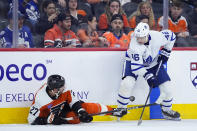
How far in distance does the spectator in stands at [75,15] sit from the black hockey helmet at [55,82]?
0.58 meters

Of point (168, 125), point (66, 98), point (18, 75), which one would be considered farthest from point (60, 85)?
point (168, 125)

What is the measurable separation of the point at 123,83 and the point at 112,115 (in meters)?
0.37

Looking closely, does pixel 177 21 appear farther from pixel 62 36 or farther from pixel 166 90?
pixel 62 36

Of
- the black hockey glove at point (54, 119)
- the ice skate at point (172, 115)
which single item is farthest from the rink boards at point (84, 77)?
the black hockey glove at point (54, 119)

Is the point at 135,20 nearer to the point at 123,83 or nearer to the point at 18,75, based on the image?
the point at 123,83

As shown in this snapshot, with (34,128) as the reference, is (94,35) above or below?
above

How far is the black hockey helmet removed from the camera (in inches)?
191

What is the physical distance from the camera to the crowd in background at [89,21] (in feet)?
16.8

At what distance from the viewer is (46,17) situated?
5141 mm

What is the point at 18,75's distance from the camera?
5.15m

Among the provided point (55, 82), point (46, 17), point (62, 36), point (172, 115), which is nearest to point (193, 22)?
point (172, 115)

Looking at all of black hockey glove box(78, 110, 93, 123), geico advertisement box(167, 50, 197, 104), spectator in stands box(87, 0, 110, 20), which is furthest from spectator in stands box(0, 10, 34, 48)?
geico advertisement box(167, 50, 197, 104)

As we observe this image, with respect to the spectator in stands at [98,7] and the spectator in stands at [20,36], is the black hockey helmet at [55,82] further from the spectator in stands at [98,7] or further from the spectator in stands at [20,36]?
the spectator in stands at [98,7]

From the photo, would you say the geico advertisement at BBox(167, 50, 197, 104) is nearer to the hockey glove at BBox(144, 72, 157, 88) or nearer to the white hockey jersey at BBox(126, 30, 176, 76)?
the white hockey jersey at BBox(126, 30, 176, 76)
